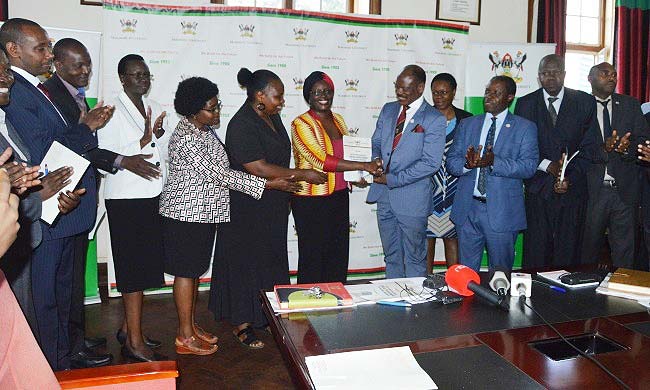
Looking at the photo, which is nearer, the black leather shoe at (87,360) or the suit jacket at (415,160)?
the black leather shoe at (87,360)

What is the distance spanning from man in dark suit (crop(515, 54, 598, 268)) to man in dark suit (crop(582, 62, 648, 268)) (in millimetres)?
116

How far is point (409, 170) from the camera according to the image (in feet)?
11.5

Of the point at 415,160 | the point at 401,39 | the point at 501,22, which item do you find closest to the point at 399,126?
the point at 415,160

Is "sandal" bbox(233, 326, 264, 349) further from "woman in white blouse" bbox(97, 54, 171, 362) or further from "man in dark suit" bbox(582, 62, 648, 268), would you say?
"man in dark suit" bbox(582, 62, 648, 268)

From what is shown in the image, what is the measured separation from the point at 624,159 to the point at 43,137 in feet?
12.2

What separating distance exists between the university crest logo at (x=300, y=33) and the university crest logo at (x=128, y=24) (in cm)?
125

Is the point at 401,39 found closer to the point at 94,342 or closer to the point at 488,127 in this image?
the point at 488,127

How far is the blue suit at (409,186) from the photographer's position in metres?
3.49

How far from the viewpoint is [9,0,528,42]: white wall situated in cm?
438

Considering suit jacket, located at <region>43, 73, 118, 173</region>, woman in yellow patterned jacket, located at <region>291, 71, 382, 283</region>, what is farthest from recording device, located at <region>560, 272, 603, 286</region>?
suit jacket, located at <region>43, 73, 118, 173</region>

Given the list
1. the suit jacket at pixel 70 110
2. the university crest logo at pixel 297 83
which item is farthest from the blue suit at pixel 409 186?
the suit jacket at pixel 70 110

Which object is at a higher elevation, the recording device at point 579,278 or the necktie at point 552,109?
the necktie at point 552,109

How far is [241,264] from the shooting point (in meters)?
3.26

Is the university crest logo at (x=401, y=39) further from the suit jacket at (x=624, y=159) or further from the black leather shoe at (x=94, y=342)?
the black leather shoe at (x=94, y=342)
